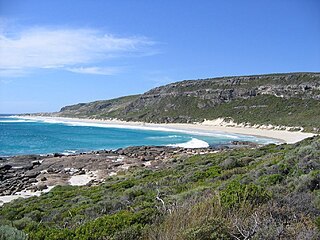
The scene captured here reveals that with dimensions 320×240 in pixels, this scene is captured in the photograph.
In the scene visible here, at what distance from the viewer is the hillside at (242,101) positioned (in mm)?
76875

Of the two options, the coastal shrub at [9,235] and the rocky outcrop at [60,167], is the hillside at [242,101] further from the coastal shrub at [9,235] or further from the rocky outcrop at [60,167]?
the coastal shrub at [9,235]

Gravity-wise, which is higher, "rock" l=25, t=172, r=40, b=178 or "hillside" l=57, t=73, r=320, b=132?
"hillside" l=57, t=73, r=320, b=132

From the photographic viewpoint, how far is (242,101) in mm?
94500

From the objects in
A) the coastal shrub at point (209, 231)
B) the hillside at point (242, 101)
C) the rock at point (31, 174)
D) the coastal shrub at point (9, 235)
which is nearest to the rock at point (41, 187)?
the rock at point (31, 174)

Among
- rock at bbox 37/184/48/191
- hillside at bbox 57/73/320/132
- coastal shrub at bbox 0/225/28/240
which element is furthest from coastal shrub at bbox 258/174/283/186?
hillside at bbox 57/73/320/132

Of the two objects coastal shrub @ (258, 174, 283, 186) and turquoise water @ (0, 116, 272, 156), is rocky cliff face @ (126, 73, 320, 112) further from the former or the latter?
coastal shrub @ (258, 174, 283, 186)

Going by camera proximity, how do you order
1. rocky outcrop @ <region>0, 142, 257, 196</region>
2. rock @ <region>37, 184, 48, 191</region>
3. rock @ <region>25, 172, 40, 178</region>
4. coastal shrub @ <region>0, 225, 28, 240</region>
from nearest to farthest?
1. coastal shrub @ <region>0, 225, 28, 240</region>
2. rock @ <region>37, 184, 48, 191</region>
3. rocky outcrop @ <region>0, 142, 257, 196</region>
4. rock @ <region>25, 172, 40, 178</region>

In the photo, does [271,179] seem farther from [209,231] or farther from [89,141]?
[89,141]

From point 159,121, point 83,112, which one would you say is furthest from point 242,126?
point 83,112

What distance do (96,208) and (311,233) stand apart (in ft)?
22.1

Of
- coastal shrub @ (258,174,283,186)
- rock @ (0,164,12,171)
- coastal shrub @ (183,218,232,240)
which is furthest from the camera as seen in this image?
rock @ (0,164,12,171)

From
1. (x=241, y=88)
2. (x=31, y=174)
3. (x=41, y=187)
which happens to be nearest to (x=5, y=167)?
(x=31, y=174)

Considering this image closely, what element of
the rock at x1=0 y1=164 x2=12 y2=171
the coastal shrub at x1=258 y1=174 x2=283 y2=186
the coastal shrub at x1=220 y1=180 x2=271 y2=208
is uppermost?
the coastal shrub at x1=220 y1=180 x2=271 y2=208

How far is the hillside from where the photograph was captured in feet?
252
